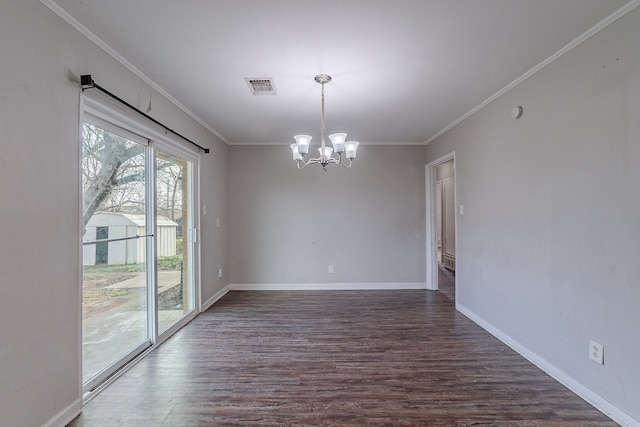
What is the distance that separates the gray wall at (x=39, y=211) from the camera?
1483mm

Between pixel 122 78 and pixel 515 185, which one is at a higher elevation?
pixel 122 78

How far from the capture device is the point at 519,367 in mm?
2436

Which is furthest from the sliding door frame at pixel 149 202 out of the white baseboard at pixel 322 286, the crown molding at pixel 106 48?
the white baseboard at pixel 322 286

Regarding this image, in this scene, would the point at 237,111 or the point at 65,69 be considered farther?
the point at 237,111

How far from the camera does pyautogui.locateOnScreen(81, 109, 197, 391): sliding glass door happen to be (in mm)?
2129

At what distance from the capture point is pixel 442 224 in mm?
7055

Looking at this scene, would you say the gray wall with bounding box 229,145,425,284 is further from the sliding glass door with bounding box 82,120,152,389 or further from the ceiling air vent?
the sliding glass door with bounding box 82,120,152,389

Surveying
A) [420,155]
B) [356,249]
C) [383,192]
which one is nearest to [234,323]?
[356,249]

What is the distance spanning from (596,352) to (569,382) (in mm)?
378

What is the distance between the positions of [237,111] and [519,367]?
392 cm

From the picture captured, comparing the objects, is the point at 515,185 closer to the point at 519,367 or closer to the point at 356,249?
the point at 519,367

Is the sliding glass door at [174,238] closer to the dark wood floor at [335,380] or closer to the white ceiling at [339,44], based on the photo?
the dark wood floor at [335,380]

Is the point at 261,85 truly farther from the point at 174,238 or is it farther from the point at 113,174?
the point at 174,238

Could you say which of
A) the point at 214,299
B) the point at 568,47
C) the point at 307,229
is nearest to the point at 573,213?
the point at 568,47
